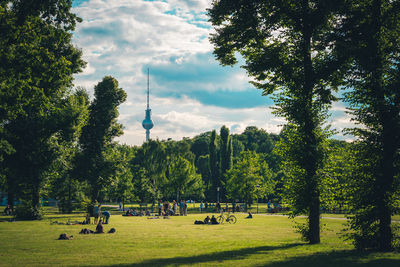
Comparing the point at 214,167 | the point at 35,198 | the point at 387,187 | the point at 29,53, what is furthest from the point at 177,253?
the point at 214,167

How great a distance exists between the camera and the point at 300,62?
58.3 feet

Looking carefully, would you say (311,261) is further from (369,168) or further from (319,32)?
(319,32)

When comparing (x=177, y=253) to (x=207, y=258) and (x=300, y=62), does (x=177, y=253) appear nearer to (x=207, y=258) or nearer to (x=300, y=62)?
(x=207, y=258)

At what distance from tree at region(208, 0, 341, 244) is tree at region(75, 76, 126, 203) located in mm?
29535

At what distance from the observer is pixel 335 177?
17.4 meters

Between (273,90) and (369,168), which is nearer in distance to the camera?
(369,168)

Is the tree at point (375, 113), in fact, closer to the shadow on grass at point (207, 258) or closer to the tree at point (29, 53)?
the shadow on grass at point (207, 258)

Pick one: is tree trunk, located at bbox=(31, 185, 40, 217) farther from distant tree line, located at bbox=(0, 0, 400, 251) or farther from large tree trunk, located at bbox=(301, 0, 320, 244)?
large tree trunk, located at bbox=(301, 0, 320, 244)

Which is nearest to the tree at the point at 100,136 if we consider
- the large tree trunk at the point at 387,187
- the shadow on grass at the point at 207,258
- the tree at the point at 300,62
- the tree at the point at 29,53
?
the tree at the point at 29,53

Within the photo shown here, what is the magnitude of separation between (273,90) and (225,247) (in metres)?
9.35

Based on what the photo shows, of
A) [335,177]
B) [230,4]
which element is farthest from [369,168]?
[230,4]

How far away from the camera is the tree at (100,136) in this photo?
4300cm

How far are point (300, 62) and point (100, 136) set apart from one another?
1273 inches

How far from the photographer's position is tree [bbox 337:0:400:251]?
14.7 meters
